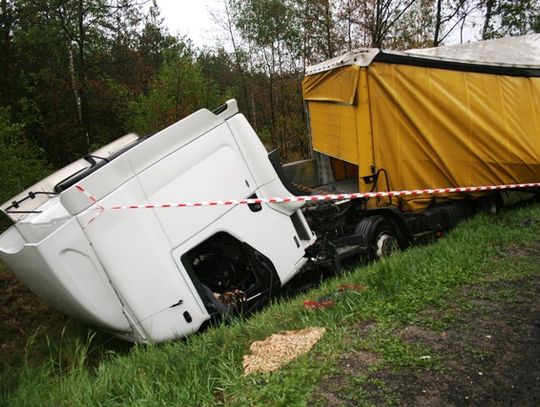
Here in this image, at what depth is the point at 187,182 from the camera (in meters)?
3.75

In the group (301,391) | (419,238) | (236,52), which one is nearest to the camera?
(301,391)

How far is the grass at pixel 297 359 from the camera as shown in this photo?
2.27 m

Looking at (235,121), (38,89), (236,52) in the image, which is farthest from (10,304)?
(236,52)

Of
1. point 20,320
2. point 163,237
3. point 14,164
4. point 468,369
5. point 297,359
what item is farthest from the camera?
point 14,164

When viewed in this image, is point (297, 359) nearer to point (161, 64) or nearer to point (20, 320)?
point (20, 320)

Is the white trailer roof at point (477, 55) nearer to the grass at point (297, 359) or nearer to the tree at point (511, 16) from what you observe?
the grass at point (297, 359)

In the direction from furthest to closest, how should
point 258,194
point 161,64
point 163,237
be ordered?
point 161,64 → point 258,194 → point 163,237

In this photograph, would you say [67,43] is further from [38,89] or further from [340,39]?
[340,39]

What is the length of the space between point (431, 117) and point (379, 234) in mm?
1772

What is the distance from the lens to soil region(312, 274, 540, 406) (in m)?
2.08

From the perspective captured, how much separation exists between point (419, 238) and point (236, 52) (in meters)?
15.5

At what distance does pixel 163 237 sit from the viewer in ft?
11.5

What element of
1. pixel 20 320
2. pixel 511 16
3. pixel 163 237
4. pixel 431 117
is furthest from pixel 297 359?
pixel 511 16

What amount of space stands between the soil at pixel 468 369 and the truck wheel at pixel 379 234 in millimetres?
2483
